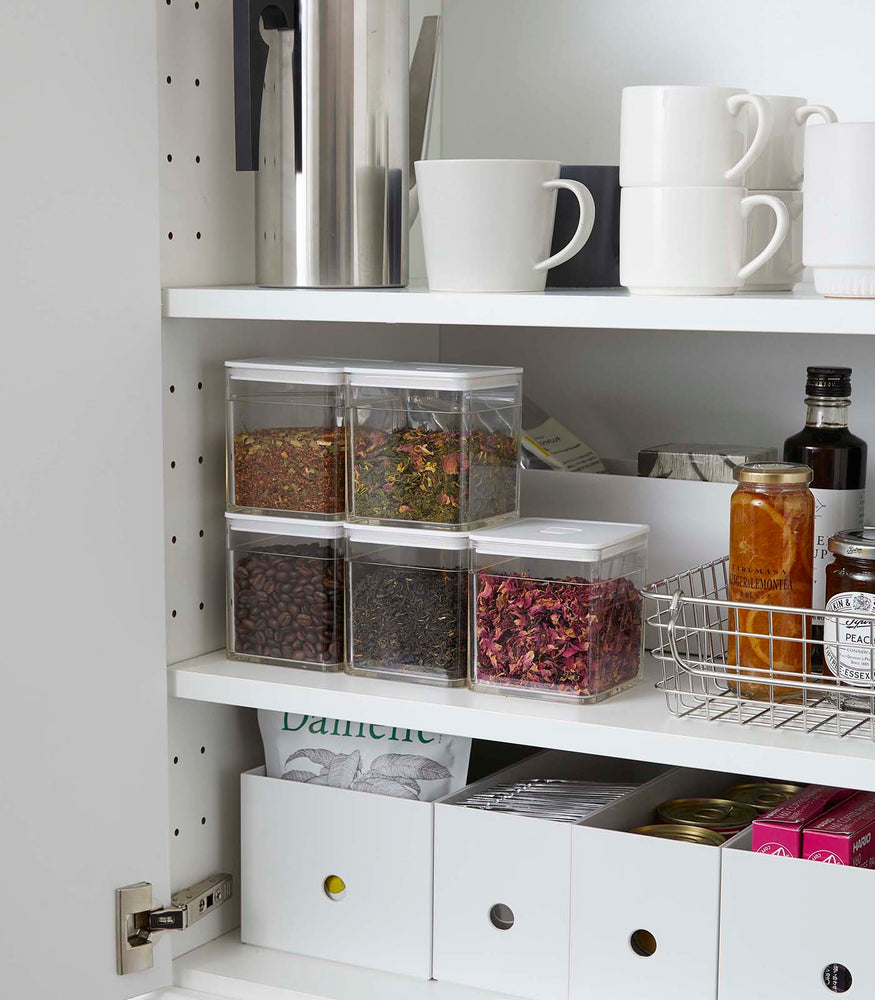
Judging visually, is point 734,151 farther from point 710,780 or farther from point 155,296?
point 710,780

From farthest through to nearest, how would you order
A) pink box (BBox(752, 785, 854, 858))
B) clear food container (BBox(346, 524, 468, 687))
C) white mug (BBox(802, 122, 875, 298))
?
clear food container (BBox(346, 524, 468, 687)) → pink box (BBox(752, 785, 854, 858)) → white mug (BBox(802, 122, 875, 298))

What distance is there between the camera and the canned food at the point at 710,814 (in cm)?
101

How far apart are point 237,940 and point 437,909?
198 millimetres

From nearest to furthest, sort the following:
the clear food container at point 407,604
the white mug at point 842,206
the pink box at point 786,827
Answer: the white mug at point 842,206 < the pink box at point 786,827 < the clear food container at point 407,604

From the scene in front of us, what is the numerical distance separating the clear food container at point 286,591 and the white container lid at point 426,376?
0.11 m

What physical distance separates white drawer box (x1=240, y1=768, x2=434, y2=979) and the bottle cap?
42 centimetres

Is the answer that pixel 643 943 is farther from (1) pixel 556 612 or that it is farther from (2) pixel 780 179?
(2) pixel 780 179

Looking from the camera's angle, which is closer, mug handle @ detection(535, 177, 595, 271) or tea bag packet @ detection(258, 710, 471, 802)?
mug handle @ detection(535, 177, 595, 271)

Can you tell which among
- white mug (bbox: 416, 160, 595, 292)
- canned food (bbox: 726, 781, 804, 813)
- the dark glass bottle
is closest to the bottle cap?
the dark glass bottle

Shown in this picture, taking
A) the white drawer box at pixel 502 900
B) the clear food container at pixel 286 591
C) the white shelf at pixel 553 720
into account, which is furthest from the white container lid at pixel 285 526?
the white drawer box at pixel 502 900

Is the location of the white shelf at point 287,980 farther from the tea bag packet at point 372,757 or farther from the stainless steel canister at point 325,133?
the stainless steel canister at point 325,133

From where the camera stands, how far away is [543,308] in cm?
89

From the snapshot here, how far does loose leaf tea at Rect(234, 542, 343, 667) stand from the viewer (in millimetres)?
1041

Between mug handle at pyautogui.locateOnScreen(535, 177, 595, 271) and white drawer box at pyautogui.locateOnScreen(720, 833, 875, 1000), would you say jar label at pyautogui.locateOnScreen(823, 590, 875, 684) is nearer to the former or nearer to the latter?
white drawer box at pyautogui.locateOnScreen(720, 833, 875, 1000)
